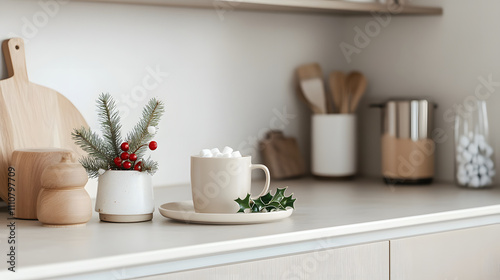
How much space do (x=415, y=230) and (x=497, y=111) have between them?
1.93ft

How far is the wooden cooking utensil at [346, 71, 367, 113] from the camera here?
2074mm

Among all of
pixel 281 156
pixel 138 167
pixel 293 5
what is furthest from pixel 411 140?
pixel 138 167

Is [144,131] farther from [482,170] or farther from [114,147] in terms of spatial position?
[482,170]

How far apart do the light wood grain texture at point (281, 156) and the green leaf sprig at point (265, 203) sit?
25.0 inches

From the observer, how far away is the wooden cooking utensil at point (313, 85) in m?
2.05

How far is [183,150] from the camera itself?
6.16ft

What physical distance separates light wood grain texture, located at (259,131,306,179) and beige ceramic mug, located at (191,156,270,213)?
0.68 m

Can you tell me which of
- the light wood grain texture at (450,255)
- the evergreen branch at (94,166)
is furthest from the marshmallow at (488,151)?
the evergreen branch at (94,166)

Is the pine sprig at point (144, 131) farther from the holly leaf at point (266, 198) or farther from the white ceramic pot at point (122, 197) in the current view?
the holly leaf at point (266, 198)

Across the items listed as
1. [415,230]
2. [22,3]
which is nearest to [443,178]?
[415,230]

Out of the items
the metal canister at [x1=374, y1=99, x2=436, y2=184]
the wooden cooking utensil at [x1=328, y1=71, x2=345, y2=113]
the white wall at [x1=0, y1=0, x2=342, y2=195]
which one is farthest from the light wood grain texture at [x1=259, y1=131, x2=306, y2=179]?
the metal canister at [x1=374, y1=99, x2=436, y2=184]

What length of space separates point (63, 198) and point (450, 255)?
2.61ft

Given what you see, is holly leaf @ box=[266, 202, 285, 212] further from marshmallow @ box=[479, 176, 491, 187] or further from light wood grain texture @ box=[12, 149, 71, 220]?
marshmallow @ box=[479, 176, 491, 187]

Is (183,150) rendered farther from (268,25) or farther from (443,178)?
(443,178)
